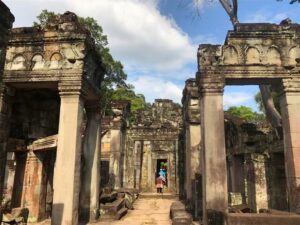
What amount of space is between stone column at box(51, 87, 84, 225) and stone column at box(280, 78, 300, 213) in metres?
5.02

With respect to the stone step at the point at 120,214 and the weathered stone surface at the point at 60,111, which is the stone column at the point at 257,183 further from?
the weathered stone surface at the point at 60,111

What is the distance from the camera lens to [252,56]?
25.4 ft

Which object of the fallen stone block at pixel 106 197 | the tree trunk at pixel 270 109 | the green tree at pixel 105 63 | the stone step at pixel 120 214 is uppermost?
the green tree at pixel 105 63

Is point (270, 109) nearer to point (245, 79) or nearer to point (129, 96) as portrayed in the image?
point (245, 79)

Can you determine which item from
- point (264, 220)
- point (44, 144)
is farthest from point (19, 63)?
point (264, 220)

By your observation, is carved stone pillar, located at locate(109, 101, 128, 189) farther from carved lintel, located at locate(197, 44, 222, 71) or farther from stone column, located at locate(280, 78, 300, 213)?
stone column, located at locate(280, 78, 300, 213)

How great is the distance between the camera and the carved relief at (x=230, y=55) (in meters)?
7.71

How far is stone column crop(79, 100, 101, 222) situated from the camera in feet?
29.6

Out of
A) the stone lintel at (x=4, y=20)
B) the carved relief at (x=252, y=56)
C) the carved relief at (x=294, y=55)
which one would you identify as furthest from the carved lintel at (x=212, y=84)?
the stone lintel at (x=4, y=20)

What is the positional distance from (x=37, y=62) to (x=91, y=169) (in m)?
3.47

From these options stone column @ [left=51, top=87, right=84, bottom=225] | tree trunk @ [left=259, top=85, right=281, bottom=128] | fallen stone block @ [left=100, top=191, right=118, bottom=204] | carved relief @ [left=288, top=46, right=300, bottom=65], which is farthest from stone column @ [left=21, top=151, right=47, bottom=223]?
tree trunk @ [left=259, top=85, right=281, bottom=128]

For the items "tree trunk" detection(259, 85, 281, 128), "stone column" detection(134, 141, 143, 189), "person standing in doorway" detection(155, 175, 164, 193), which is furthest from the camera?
"stone column" detection(134, 141, 143, 189)

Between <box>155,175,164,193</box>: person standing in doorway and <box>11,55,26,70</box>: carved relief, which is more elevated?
<box>11,55,26,70</box>: carved relief

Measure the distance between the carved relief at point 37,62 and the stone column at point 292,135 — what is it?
19.9 feet
